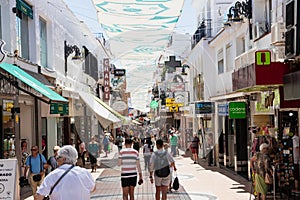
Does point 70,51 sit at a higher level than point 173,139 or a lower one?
higher

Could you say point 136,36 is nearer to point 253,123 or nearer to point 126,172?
point 126,172

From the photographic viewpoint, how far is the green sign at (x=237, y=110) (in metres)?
19.1

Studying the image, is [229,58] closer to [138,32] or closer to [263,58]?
[263,58]

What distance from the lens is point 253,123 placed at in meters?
18.2

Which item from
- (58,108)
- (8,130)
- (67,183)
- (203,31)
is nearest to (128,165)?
(67,183)

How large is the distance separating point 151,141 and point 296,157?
16.0 ft

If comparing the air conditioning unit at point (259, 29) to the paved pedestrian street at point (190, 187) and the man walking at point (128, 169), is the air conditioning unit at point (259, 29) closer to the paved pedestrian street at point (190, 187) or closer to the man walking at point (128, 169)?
the paved pedestrian street at point (190, 187)

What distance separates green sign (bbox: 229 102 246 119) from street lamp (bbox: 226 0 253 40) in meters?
2.52

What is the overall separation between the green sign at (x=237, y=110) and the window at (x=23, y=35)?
7538 millimetres

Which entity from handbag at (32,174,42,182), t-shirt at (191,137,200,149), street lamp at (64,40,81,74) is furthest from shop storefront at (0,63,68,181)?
t-shirt at (191,137,200,149)

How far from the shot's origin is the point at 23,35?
18688mm

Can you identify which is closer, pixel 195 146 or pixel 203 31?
pixel 195 146

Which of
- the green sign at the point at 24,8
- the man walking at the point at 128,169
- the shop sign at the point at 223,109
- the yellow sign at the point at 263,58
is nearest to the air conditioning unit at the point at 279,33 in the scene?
the yellow sign at the point at 263,58

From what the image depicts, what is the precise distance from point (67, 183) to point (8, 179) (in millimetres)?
3228
